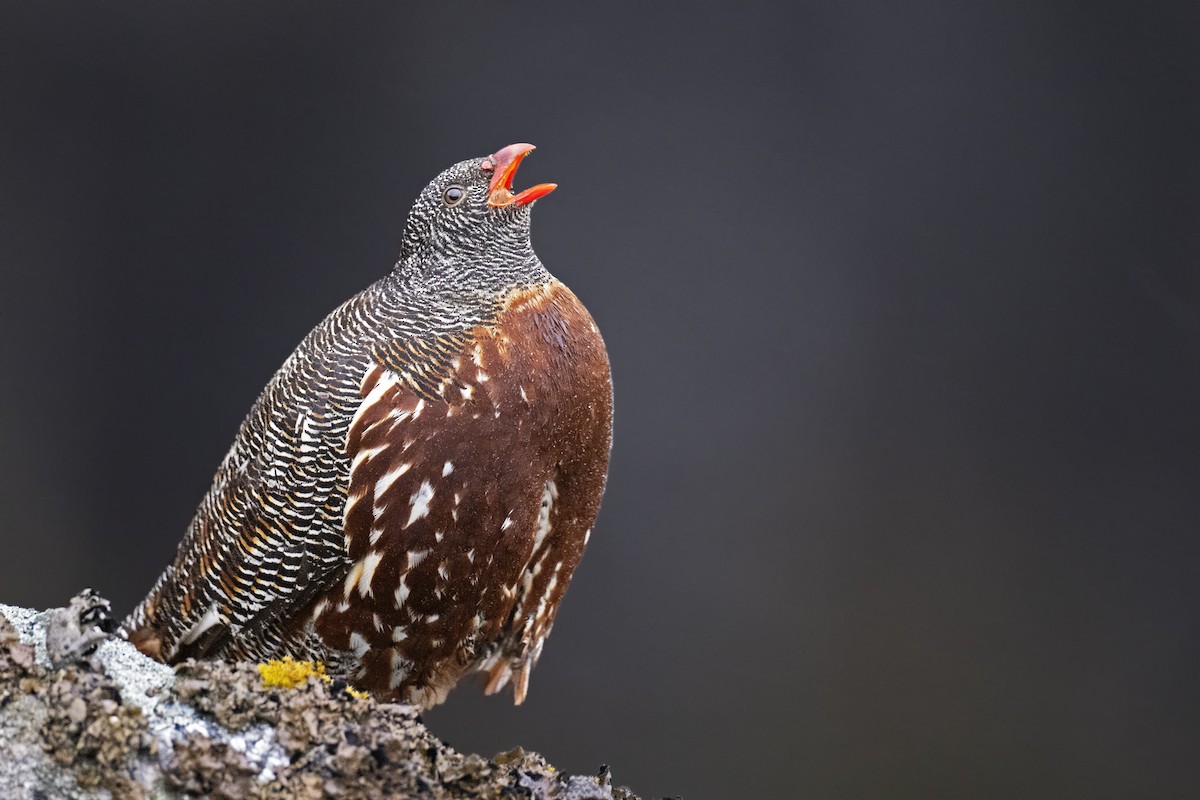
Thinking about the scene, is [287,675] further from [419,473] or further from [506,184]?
[506,184]

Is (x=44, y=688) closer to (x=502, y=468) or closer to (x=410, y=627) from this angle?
(x=410, y=627)

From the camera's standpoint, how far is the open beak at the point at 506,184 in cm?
A: 246

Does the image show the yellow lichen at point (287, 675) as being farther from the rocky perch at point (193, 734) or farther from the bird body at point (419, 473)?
the bird body at point (419, 473)

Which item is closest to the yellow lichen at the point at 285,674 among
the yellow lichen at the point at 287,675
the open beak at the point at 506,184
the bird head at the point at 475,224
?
the yellow lichen at the point at 287,675

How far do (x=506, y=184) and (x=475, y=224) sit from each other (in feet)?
0.40

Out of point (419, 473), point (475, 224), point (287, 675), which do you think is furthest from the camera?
point (475, 224)

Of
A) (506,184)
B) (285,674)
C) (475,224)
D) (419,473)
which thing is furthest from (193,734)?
(506,184)

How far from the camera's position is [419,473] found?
2244 mm

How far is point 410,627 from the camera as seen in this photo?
2324 millimetres

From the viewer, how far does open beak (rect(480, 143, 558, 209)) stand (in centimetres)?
246

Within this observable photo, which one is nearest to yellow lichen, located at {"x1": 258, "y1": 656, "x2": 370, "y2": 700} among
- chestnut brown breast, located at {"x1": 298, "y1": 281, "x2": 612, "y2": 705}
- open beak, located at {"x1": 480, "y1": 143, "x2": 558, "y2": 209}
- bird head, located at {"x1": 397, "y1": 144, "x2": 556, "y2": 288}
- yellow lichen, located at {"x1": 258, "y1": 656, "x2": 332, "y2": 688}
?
yellow lichen, located at {"x1": 258, "y1": 656, "x2": 332, "y2": 688}

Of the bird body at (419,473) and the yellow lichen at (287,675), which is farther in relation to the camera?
the bird body at (419,473)

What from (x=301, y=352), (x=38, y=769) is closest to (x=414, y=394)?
(x=301, y=352)

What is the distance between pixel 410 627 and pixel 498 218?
0.92 meters
